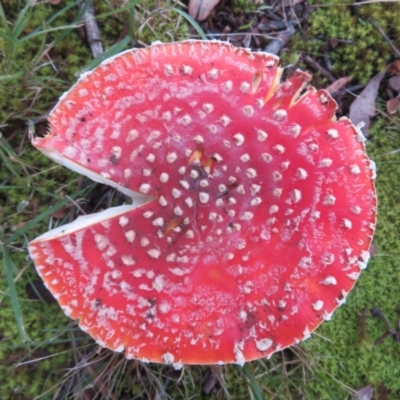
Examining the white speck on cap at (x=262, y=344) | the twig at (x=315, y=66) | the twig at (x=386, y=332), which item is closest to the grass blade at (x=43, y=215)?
the white speck on cap at (x=262, y=344)

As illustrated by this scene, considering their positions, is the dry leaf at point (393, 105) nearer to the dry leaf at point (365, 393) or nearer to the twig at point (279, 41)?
the twig at point (279, 41)

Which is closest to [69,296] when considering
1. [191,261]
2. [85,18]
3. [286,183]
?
[191,261]

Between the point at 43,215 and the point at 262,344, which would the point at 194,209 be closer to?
the point at 262,344

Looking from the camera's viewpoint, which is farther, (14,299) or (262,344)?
(14,299)

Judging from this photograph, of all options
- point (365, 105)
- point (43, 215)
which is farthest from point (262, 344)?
point (365, 105)

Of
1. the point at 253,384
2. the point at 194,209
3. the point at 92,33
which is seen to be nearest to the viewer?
the point at 194,209
